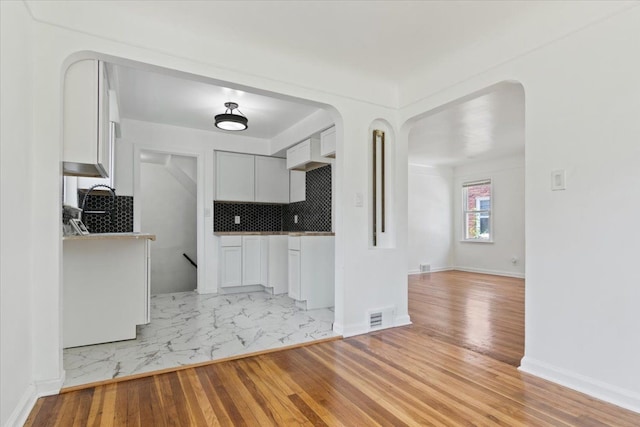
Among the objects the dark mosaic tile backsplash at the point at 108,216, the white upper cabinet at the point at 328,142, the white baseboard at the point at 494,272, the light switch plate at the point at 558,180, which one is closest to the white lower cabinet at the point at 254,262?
the dark mosaic tile backsplash at the point at 108,216

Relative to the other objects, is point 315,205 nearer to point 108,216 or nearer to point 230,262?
point 230,262

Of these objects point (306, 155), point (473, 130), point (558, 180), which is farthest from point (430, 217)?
point (558, 180)

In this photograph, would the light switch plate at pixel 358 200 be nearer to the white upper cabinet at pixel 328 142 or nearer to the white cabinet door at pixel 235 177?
the white upper cabinet at pixel 328 142

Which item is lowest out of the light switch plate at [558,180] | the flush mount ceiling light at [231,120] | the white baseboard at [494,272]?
the white baseboard at [494,272]

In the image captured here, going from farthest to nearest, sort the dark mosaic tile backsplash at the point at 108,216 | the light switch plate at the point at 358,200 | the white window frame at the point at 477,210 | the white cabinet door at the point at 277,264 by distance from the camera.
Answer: the white window frame at the point at 477,210, the white cabinet door at the point at 277,264, the dark mosaic tile backsplash at the point at 108,216, the light switch plate at the point at 358,200

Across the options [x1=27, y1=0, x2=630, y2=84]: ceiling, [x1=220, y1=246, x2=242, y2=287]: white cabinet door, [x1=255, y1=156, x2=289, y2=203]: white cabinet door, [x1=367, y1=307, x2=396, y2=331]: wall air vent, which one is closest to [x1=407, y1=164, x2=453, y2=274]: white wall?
[x1=255, y1=156, x2=289, y2=203]: white cabinet door

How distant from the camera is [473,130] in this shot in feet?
15.8

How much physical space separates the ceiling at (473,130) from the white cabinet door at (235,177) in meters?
2.51

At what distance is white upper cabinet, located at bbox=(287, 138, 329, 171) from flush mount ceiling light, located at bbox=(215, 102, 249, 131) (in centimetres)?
93

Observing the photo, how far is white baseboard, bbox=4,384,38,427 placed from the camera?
1.57 meters

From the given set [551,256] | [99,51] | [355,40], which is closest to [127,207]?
[99,51]

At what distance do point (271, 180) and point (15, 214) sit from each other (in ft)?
13.0

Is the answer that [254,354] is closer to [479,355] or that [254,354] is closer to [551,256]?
[479,355]

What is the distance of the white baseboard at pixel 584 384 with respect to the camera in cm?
178
